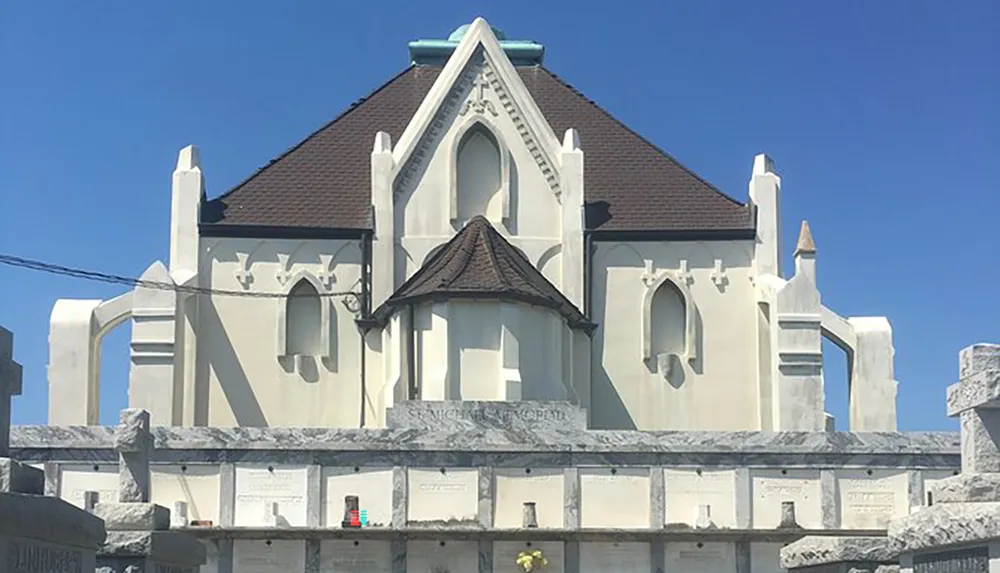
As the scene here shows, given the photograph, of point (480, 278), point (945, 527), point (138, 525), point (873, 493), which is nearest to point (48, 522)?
point (138, 525)

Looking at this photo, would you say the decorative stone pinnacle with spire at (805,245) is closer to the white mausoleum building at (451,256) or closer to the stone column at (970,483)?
the white mausoleum building at (451,256)

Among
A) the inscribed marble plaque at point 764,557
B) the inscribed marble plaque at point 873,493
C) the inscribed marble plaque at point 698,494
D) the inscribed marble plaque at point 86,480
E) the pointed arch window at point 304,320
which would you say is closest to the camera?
the inscribed marble plaque at point 86,480

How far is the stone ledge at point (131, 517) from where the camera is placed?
15078 mm

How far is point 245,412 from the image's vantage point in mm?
40219

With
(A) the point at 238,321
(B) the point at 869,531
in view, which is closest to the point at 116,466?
(A) the point at 238,321

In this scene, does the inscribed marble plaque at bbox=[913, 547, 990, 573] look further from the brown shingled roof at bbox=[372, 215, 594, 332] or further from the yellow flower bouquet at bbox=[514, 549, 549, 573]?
the brown shingled roof at bbox=[372, 215, 594, 332]

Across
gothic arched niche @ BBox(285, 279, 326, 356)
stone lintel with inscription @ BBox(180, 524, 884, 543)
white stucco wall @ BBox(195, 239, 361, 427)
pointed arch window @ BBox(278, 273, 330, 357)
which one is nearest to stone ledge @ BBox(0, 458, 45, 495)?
stone lintel with inscription @ BBox(180, 524, 884, 543)

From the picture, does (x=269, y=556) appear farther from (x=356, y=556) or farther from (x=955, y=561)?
(x=955, y=561)

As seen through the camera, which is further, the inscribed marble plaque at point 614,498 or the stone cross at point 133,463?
the inscribed marble plaque at point 614,498

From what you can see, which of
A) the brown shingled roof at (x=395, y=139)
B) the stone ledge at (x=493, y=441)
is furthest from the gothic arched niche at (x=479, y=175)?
the stone ledge at (x=493, y=441)

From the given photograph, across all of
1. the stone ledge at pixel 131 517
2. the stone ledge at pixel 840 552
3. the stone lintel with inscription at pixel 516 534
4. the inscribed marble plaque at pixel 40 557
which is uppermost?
the stone ledge at pixel 131 517

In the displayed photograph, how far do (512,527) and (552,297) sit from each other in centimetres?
819

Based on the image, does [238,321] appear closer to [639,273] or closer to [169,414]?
[169,414]

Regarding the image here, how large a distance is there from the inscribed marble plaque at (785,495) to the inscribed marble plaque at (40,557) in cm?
2171
